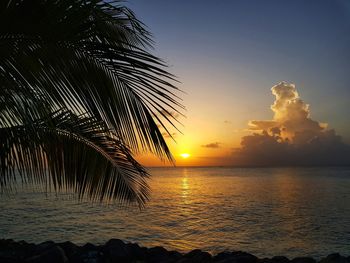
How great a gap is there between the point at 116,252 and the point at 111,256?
0.73ft

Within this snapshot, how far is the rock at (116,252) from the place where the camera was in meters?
11.4

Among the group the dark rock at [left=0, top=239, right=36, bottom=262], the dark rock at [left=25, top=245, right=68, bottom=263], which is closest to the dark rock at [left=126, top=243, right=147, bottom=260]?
the dark rock at [left=25, top=245, right=68, bottom=263]

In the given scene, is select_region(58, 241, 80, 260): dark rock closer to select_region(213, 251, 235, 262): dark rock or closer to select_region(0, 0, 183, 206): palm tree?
select_region(213, 251, 235, 262): dark rock

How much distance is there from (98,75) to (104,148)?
182cm

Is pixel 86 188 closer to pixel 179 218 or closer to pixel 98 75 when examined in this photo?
pixel 98 75

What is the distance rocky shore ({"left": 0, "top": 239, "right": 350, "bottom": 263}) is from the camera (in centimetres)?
1059

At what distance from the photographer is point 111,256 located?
37.4 ft

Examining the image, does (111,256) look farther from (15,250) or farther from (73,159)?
(73,159)

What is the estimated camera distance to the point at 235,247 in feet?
52.9

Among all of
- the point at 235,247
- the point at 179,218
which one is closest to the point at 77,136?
the point at 235,247

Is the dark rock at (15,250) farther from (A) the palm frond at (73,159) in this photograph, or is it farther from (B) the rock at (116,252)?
(A) the palm frond at (73,159)

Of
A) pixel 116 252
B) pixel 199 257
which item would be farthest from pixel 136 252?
pixel 199 257

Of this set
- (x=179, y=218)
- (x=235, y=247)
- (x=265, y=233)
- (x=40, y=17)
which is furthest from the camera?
(x=179, y=218)

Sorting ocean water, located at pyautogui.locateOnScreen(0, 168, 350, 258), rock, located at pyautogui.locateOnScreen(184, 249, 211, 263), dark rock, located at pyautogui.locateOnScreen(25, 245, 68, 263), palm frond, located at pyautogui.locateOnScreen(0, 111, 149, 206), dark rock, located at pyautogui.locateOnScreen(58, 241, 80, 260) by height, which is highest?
palm frond, located at pyautogui.locateOnScreen(0, 111, 149, 206)
